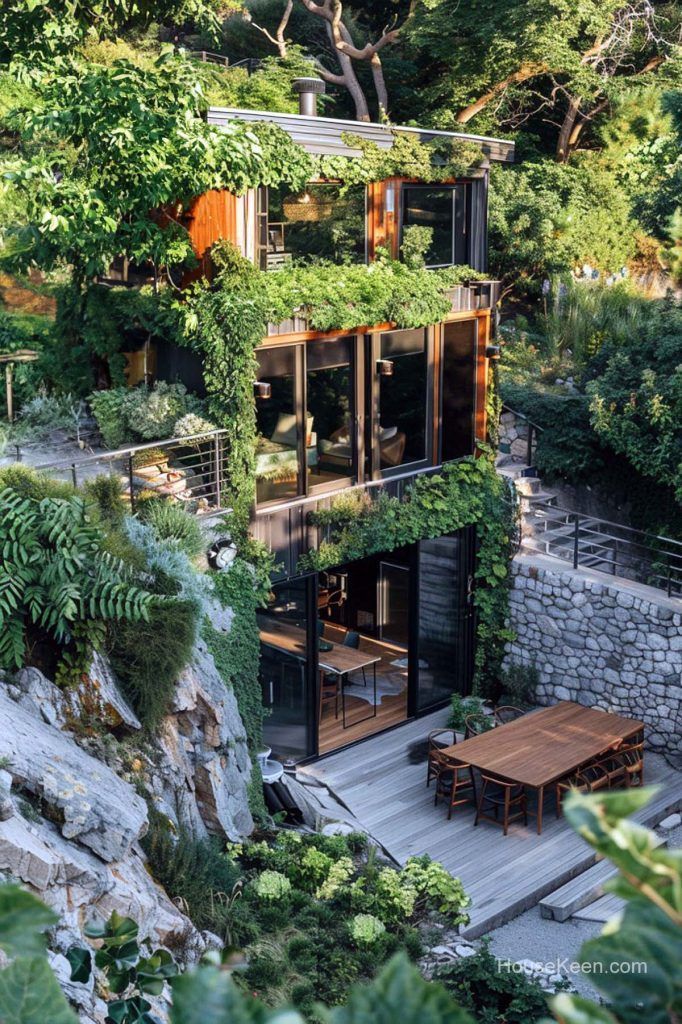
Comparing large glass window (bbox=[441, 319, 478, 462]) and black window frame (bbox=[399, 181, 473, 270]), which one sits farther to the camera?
large glass window (bbox=[441, 319, 478, 462])

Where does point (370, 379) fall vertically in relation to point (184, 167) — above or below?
below

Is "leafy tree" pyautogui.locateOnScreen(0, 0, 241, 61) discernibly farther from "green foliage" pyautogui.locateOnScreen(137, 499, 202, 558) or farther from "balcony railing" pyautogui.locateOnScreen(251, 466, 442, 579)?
"balcony railing" pyautogui.locateOnScreen(251, 466, 442, 579)

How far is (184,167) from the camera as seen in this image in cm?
1208

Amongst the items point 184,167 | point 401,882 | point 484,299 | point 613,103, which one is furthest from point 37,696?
point 613,103

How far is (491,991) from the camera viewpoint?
973cm

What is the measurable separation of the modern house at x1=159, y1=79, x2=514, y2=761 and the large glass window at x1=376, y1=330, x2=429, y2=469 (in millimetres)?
21

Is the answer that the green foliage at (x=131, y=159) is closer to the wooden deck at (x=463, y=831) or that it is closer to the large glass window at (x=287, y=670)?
the large glass window at (x=287, y=670)

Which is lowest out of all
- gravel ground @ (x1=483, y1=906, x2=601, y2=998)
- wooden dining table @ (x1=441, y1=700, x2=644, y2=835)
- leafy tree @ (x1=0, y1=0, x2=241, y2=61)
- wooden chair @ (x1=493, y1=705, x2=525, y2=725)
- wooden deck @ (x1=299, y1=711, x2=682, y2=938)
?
gravel ground @ (x1=483, y1=906, x2=601, y2=998)

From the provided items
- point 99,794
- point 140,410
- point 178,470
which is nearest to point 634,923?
point 99,794

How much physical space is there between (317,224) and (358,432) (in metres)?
2.63

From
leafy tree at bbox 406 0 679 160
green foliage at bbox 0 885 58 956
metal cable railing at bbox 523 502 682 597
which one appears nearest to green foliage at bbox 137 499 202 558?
metal cable railing at bbox 523 502 682 597

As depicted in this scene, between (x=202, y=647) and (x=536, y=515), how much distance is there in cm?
736

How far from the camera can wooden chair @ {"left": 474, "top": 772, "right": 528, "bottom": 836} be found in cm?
1318

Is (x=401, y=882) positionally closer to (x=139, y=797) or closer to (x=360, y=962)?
(x=360, y=962)
